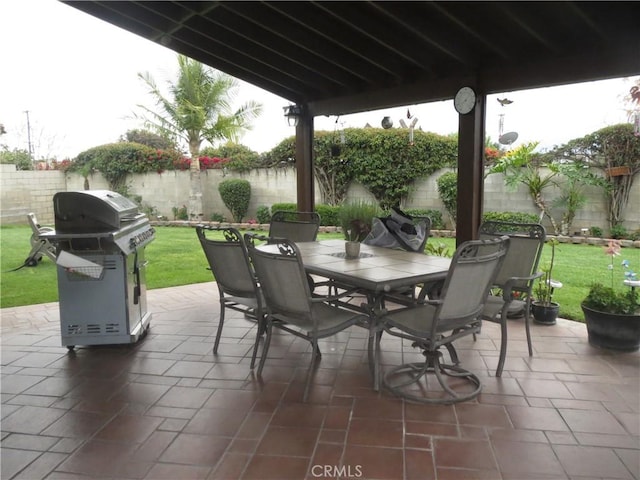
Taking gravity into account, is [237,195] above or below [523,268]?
above

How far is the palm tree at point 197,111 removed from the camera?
11.8m

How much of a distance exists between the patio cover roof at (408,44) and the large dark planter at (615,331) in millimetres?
1237

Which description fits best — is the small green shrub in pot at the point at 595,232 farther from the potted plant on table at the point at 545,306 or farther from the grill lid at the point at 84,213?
the grill lid at the point at 84,213

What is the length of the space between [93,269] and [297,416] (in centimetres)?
184

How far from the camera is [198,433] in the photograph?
228 cm

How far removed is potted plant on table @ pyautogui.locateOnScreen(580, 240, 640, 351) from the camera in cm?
335

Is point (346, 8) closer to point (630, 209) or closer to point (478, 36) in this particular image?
point (478, 36)

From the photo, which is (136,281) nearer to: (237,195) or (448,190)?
(448,190)

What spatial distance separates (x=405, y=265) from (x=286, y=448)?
1.40 meters

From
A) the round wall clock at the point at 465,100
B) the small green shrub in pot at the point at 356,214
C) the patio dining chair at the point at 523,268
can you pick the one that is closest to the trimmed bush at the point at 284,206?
the small green shrub in pot at the point at 356,214

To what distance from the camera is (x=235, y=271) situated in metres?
3.25

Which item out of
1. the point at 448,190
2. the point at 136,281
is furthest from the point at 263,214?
the point at 136,281

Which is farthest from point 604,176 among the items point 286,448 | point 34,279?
point 34,279

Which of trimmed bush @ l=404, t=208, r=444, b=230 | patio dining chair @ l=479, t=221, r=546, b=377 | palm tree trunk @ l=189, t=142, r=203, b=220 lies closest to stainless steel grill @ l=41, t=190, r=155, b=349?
patio dining chair @ l=479, t=221, r=546, b=377
